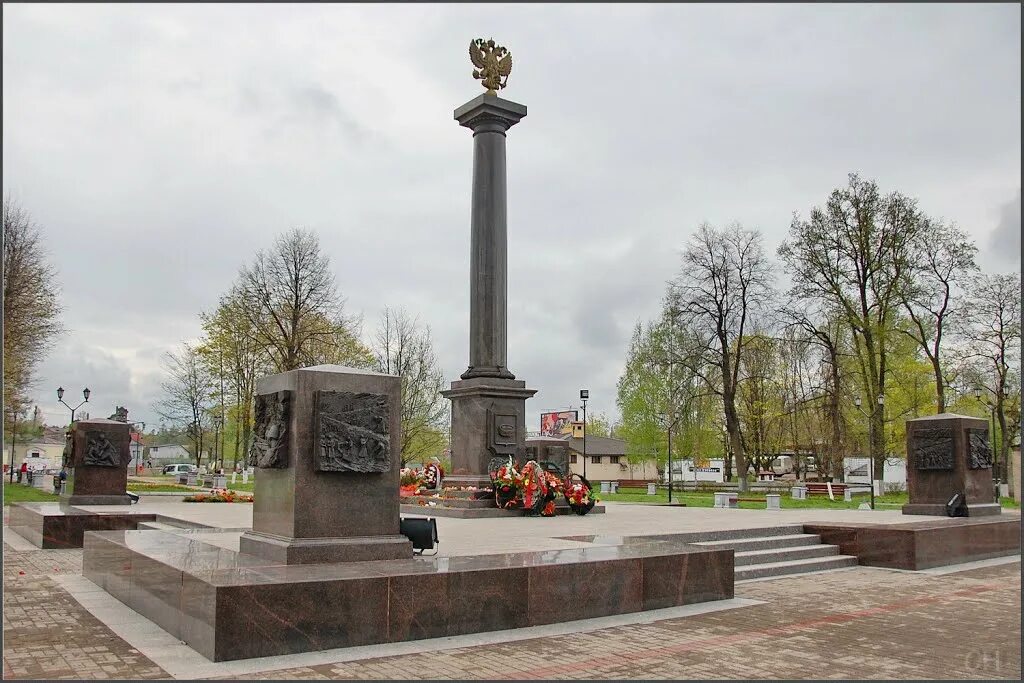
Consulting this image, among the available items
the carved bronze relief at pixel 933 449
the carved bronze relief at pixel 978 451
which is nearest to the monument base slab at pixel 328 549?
the carved bronze relief at pixel 933 449

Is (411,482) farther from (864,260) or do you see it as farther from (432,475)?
(864,260)

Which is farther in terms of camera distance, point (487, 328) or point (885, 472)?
point (885, 472)

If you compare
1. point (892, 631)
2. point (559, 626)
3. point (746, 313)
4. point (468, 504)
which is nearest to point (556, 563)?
point (559, 626)

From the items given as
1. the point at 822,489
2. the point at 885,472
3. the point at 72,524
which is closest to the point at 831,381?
the point at 822,489

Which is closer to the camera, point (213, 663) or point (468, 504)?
point (213, 663)

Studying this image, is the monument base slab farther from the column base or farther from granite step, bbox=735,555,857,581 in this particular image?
the column base

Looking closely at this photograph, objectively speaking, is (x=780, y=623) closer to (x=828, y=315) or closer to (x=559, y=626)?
(x=559, y=626)

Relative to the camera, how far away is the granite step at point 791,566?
1259cm

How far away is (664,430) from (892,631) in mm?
47476

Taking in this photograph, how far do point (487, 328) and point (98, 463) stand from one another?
28.4ft

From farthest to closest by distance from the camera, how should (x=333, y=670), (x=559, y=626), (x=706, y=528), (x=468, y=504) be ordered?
(x=468, y=504) → (x=706, y=528) → (x=559, y=626) → (x=333, y=670)

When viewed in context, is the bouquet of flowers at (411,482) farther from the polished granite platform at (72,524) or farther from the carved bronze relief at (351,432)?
the carved bronze relief at (351,432)

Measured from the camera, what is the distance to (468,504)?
17.7 meters

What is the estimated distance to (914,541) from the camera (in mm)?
14094
